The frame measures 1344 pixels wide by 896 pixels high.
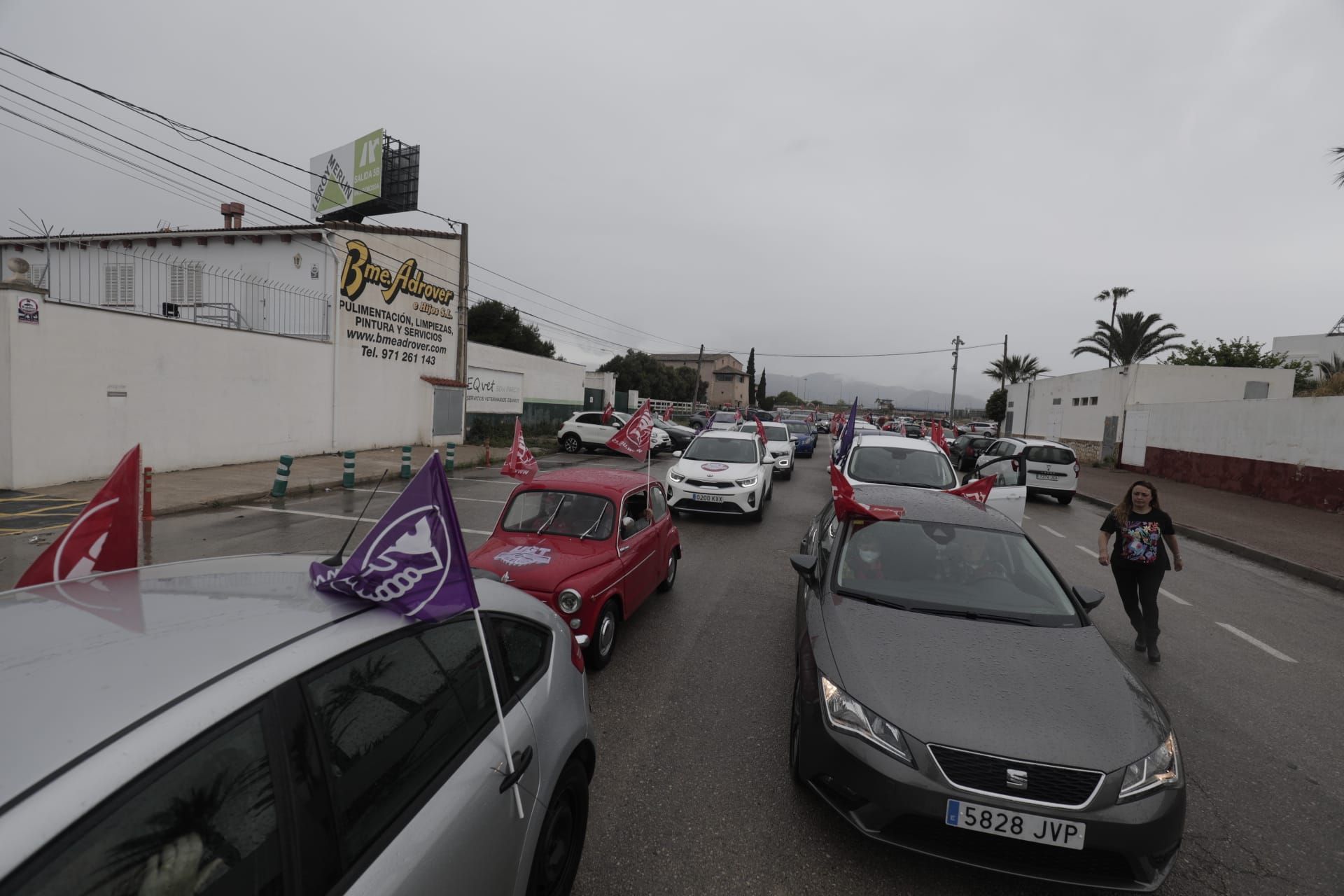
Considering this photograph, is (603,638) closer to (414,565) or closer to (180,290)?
(414,565)

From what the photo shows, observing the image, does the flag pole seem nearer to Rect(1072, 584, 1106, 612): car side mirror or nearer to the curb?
Rect(1072, 584, 1106, 612): car side mirror

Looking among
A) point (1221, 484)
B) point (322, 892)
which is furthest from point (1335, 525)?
point (322, 892)

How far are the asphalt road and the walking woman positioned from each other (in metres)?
0.30

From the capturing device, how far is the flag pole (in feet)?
6.77

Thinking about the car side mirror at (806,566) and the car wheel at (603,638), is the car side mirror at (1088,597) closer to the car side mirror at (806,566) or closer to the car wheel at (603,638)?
the car side mirror at (806,566)

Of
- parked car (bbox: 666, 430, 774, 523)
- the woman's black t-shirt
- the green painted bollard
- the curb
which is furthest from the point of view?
the green painted bollard

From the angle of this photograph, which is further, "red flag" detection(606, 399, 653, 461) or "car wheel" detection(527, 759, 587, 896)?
"red flag" detection(606, 399, 653, 461)

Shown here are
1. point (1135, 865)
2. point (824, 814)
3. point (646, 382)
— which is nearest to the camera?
point (1135, 865)

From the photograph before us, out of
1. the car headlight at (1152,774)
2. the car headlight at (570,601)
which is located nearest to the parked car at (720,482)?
the car headlight at (570,601)

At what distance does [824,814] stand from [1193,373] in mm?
33450

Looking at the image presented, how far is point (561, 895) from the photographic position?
8.43 feet

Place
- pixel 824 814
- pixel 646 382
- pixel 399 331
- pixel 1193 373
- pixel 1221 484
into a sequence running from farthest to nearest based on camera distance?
pixel 646 382, pixel 1193 373, pixel 399 331, pixel 1221 484, pixel 824 814

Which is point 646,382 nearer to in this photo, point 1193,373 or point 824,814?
point 1193,373

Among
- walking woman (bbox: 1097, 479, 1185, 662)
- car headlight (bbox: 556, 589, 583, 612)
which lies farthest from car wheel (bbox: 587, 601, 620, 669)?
walking woman (bbox: 1097, 479, 1185, 662)
